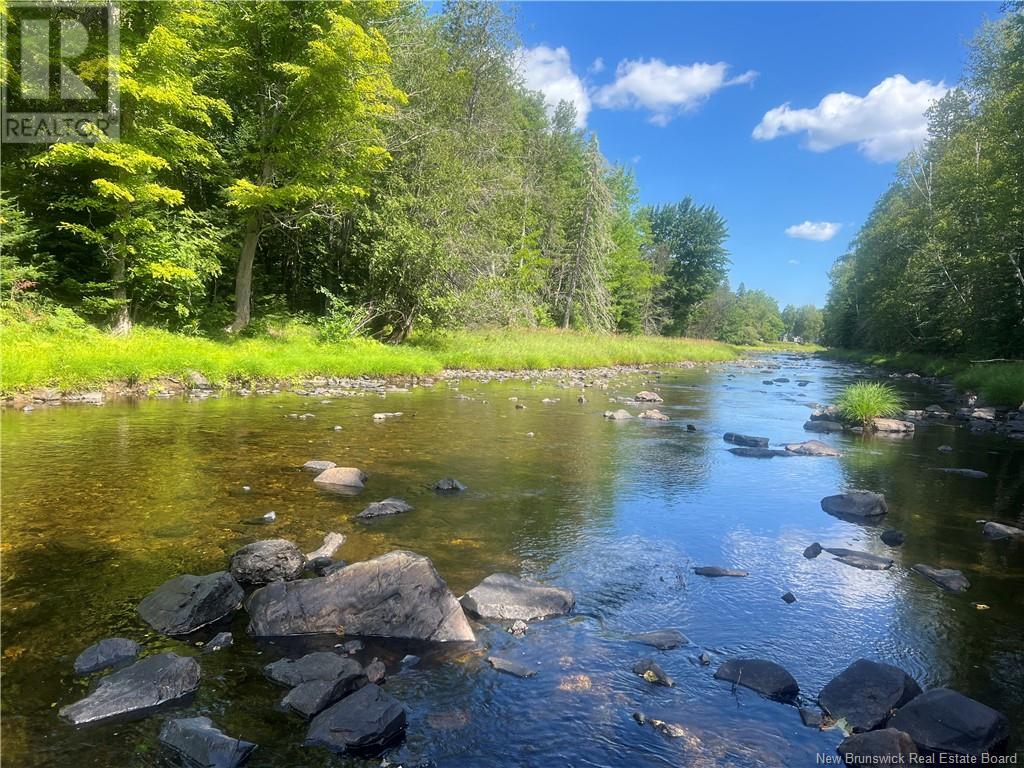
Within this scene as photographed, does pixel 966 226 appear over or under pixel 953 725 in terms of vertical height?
over

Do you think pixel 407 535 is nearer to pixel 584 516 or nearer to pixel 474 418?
pixel 584 516

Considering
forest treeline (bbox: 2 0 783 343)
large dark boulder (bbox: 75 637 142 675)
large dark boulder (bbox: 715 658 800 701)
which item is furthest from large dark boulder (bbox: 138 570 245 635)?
forest treeline (bbox: 2 0 783 343)

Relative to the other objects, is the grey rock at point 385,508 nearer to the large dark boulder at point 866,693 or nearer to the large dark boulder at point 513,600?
the large dark boulder at point 513,600

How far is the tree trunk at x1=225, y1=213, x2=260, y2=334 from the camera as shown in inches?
969

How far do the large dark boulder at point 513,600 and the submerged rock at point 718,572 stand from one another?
1820 millimetres

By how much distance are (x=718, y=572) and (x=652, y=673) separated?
2541 mm

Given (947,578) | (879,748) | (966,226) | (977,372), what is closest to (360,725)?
(879,748)

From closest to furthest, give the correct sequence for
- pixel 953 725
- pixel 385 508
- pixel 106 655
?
1. pixel 953 725
2. pixel 106 655
3. pixel 385 508

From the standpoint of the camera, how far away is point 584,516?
29.4ft

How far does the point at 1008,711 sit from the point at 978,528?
545 cm

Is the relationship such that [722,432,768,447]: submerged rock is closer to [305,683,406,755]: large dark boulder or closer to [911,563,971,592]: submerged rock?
[911,563,971,592]: submerged rock

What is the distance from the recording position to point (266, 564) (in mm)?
6176

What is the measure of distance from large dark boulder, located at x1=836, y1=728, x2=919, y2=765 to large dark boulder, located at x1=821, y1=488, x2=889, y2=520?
6196mm

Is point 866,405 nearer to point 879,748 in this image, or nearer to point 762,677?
point 762,677
